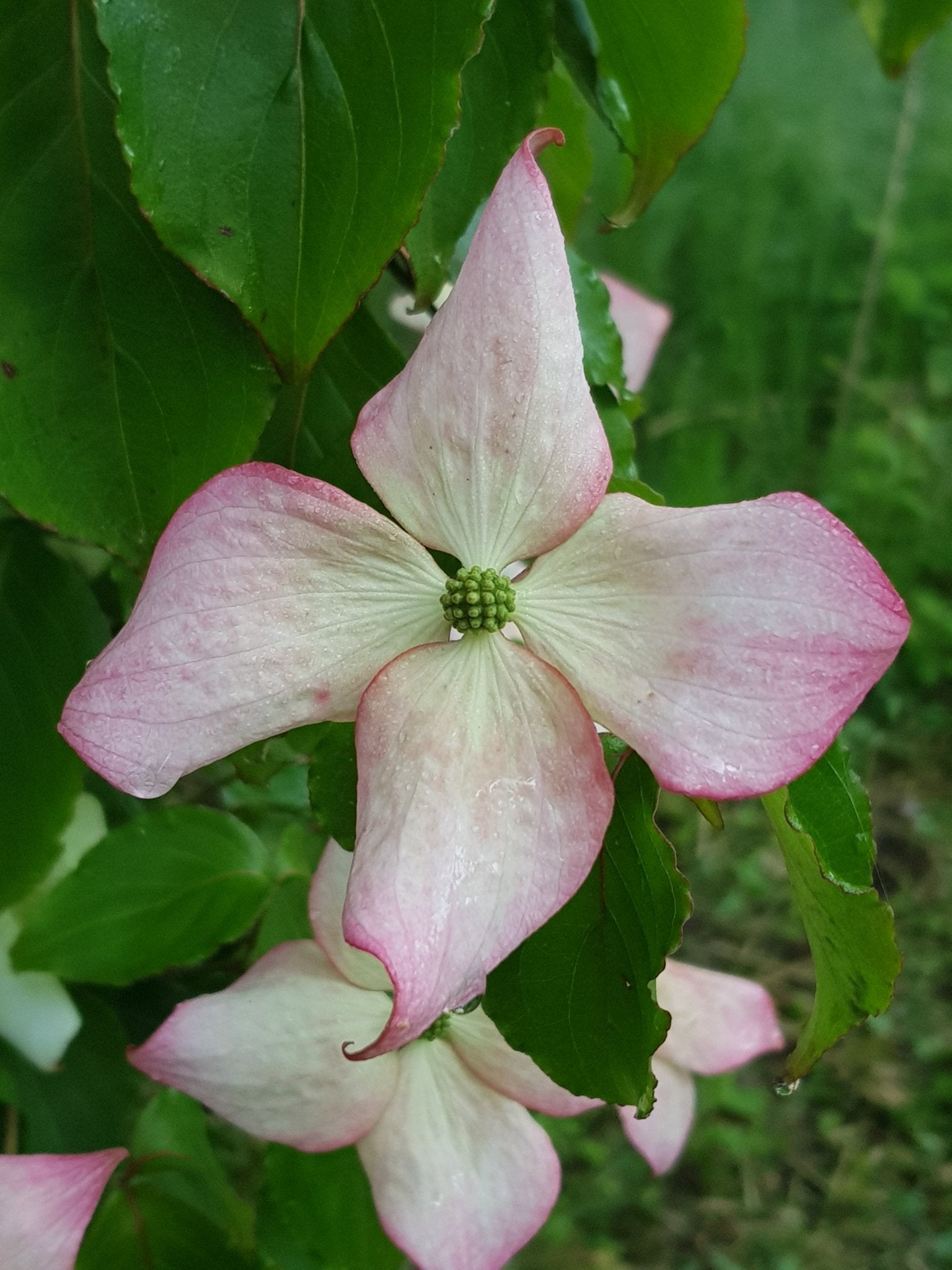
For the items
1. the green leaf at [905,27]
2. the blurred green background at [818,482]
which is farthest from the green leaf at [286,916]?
the blurred green background at [818,482]

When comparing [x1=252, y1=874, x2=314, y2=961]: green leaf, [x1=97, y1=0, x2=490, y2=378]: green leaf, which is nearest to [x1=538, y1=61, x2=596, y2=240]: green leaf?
[x1=97, y1=0, x2=490, y2=378]: green leaf

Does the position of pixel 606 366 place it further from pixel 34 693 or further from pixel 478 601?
pixel 34 693

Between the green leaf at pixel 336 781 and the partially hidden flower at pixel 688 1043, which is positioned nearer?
the green leaf at pixel 336 781

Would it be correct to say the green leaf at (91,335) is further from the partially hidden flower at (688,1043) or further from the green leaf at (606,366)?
the partially hidden flower at (688,1043)

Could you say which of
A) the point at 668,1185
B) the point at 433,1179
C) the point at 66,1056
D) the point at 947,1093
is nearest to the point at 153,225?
the point at 433,1179

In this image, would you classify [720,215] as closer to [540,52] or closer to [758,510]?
[540,52]

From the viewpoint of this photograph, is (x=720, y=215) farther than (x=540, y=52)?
Yes
